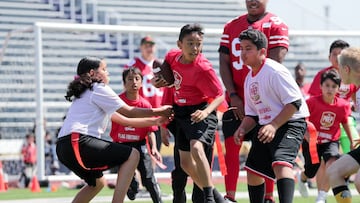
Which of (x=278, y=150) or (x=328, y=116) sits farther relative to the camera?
(x=328, y=116)

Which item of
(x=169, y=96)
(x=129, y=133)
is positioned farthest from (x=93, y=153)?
(x=129, y=133)

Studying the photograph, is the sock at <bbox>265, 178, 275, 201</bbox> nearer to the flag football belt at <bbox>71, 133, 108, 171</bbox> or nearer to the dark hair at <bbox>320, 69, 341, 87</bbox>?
the flag football belt at <bbox>71, 133, 108, 171</bbox>

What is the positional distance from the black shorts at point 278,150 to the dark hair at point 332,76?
3439 millimetres

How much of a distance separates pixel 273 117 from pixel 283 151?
31 centimetres

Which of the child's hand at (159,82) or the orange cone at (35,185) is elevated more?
the child's hand at (159,82)

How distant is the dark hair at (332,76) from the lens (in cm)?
1184

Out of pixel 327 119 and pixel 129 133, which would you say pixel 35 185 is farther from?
pixel 327 119

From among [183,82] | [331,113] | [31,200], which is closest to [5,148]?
[31,200]

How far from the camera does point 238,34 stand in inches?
372

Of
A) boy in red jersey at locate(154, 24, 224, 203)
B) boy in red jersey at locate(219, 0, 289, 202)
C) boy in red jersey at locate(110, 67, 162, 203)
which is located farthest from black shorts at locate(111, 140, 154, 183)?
boy in red jersey at locate(219, 0, 289, 202)

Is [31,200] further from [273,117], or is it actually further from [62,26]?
[273,117]

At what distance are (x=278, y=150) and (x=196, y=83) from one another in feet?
5.07

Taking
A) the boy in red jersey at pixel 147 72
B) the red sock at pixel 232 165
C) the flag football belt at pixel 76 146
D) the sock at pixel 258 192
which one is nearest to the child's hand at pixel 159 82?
the red sock at pixel 232 165

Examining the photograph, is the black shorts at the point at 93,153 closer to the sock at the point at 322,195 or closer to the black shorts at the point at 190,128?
the black shorts at the point at 190,128
